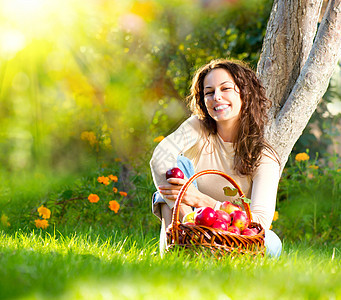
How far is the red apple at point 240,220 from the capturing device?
218 centimetres

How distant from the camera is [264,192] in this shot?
8.11ft

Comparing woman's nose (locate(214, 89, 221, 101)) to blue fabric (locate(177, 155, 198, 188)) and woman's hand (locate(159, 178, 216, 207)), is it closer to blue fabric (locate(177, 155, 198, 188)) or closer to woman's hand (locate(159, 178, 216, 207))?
blue fabric (locate(177, 155, 198, 188))

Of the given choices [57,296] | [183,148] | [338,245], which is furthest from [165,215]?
[338,245]

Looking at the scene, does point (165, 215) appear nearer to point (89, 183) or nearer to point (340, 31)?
point (89, 183)

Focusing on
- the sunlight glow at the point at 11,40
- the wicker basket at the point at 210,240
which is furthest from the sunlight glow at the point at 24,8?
the wicker basket at the point at 210,240

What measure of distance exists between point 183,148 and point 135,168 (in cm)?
143

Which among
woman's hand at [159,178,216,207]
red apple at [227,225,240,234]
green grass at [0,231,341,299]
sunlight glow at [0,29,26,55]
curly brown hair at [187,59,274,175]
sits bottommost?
green grass at [0,231,341,299]

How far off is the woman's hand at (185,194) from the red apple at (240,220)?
0.28m

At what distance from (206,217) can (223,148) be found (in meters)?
0.78

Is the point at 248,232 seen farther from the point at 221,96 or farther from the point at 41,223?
the point at 41,223

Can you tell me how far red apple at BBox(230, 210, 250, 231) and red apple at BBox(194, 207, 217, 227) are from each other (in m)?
0.12

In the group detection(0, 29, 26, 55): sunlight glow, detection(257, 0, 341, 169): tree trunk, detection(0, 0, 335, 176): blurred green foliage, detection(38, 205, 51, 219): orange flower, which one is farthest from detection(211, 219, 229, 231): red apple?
detection(0, 29, 26, 55): sunlight glow

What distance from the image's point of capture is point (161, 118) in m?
5.42

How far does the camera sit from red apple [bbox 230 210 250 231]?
2.18 metres
